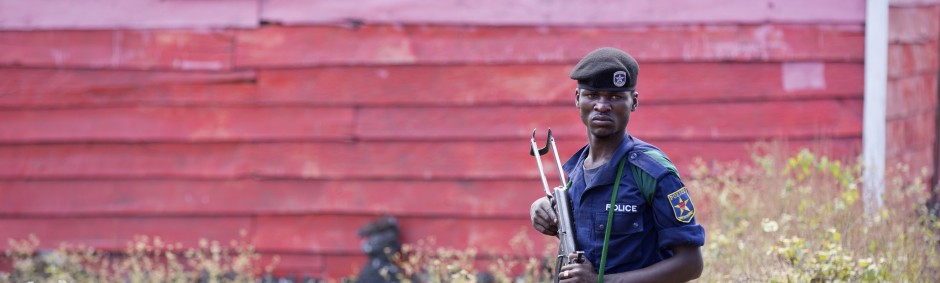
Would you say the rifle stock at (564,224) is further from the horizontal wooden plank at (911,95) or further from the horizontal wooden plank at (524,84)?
the horizontal wooden plank at (911,95)

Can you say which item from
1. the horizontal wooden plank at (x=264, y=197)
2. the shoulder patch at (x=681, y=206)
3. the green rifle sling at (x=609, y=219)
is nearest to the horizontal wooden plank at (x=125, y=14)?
the horizontal wooden plank at (x=264, y=197)

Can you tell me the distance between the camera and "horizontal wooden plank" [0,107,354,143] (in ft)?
18.7

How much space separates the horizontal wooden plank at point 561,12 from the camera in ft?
17.7

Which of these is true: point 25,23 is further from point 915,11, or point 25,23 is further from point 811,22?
point 915,11

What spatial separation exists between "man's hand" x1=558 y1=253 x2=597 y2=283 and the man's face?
0.33m

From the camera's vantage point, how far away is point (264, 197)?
5789 millimetres

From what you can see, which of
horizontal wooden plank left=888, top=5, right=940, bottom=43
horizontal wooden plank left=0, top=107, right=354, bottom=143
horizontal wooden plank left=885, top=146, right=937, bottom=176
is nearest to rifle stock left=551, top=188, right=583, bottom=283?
horizontal wooden plank left=0, top=107, right=354, bottom=143

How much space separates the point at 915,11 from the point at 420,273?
314 centimetres

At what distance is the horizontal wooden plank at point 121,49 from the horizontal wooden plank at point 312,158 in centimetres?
45

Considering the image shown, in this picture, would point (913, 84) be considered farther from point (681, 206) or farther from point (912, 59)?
point (681, 206)

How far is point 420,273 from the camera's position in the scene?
5.77 metres

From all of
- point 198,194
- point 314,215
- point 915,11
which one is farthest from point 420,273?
point 915,11

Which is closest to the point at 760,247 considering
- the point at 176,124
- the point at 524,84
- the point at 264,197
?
the point at 524,84

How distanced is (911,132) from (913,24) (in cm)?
63
